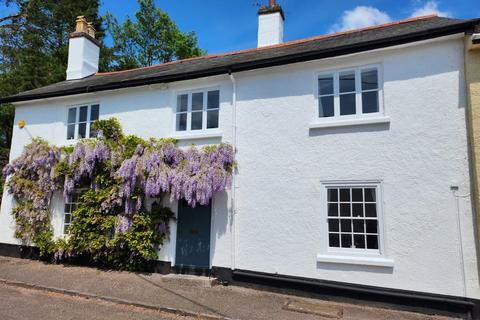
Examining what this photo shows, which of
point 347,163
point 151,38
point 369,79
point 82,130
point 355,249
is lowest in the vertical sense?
point 355,249

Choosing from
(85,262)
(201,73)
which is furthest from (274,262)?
(85,262)

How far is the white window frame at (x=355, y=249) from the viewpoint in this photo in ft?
23.0

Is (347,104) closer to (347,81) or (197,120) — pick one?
(347,81)

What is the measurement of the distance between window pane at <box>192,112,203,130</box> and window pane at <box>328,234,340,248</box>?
4.53 m

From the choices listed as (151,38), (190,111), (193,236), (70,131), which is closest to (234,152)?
(190,111)

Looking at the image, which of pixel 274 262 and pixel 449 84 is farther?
pixel 274 262

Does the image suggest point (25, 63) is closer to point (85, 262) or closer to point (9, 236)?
point (9, 236)

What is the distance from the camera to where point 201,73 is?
30.4 feet

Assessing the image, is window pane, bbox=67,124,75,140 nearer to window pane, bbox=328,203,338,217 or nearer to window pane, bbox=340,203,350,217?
window pane, bbox=328,203,338,217

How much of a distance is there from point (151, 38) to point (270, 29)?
17.8 m

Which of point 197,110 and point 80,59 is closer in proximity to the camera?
point 197,110

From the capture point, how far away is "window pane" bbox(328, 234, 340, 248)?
7.50 metres

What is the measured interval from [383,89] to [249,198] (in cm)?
398

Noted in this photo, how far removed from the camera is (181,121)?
9.85m
